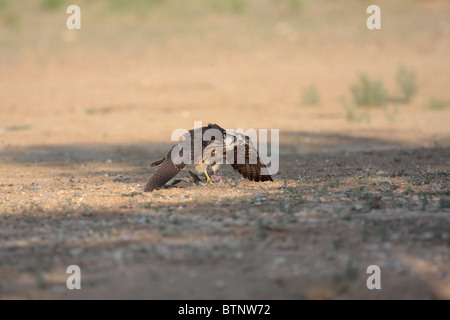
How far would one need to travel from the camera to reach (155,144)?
1093cm

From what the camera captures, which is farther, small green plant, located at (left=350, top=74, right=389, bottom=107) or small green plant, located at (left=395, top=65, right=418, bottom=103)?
small green plant, located at (left=395, top=65, right=418, bottom=103)

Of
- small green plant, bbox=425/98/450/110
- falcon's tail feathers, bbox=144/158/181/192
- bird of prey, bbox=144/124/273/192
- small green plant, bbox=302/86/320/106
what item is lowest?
falcon's tail feathers, bbox=144/158/181/192

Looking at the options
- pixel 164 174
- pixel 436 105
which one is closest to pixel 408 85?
pixel 436 105

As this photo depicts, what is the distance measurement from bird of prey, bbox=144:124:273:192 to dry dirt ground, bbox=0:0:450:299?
232 millimetres

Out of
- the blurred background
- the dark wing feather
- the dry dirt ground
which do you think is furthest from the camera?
the blurred background

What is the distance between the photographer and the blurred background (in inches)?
511

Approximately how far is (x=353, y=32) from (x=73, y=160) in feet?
40.5

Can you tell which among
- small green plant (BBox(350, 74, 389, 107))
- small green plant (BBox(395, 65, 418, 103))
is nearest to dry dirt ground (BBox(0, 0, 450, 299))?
small green plant (BBox(395, 65, 418, 103))

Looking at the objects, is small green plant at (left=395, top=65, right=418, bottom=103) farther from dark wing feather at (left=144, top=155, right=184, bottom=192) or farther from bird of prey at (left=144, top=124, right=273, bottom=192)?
dark wing feather at (left=144, top=155, right=184, bottom=192)

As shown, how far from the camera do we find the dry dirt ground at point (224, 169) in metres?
4.41

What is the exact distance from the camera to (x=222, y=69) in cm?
1808

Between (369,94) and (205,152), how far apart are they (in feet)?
28.6
